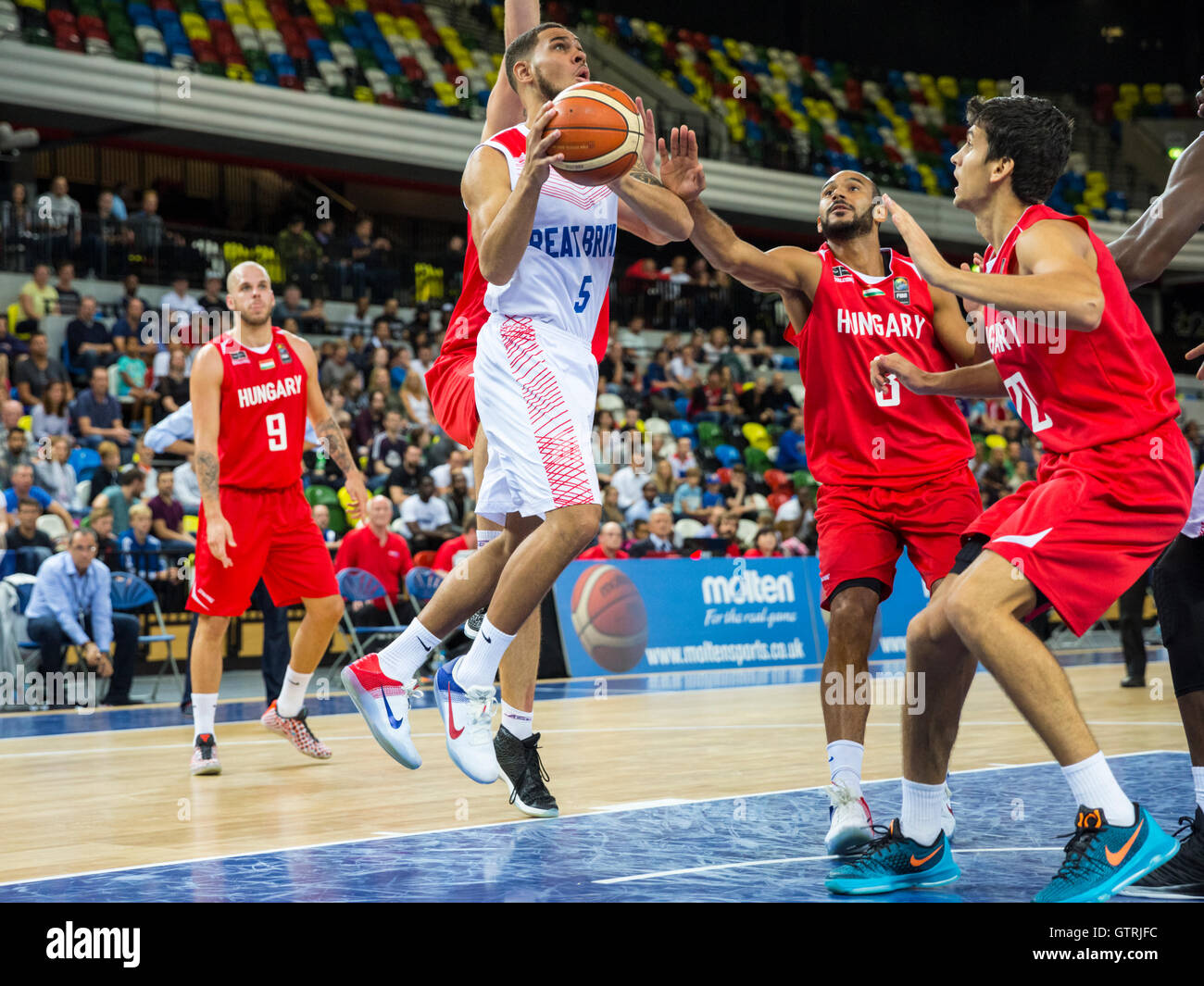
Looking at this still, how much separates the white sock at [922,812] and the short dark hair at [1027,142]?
1.62 m

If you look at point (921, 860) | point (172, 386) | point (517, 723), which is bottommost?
point (921, 860)

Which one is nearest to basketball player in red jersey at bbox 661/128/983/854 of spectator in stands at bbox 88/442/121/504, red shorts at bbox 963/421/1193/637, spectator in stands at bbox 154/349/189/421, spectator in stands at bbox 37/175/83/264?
red shorts at bbox 963/421/1193/637

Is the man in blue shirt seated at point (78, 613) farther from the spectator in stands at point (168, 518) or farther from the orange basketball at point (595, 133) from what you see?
the orange basketball at point (595, 133)

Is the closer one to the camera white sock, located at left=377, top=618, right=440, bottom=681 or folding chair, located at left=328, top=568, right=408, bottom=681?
white sock, located at left=377, top=618, right=440, bottom=681

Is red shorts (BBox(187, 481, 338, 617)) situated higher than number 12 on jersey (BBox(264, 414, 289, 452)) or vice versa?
number 12 on jersey (BBox(264, 414, 289, 452))

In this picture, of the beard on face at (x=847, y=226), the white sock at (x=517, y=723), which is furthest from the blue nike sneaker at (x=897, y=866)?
the beard on face at (x=847, y=226)

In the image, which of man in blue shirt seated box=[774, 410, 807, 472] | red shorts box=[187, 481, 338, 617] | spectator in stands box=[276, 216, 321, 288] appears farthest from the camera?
man in blue shirt seated box=[774, 410, 807, 472]

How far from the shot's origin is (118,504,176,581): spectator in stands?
11742 millimetres

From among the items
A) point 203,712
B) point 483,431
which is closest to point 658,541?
point 203,712

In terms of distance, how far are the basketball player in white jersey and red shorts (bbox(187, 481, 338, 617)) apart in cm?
231

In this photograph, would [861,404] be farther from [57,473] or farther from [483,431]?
[57,473]

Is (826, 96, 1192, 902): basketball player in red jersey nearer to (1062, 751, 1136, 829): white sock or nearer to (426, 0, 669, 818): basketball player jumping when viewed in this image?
(1062, 751, 1136, 829): white sock

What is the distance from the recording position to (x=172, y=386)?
14.4 metres

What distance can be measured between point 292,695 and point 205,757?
26.7 inches
